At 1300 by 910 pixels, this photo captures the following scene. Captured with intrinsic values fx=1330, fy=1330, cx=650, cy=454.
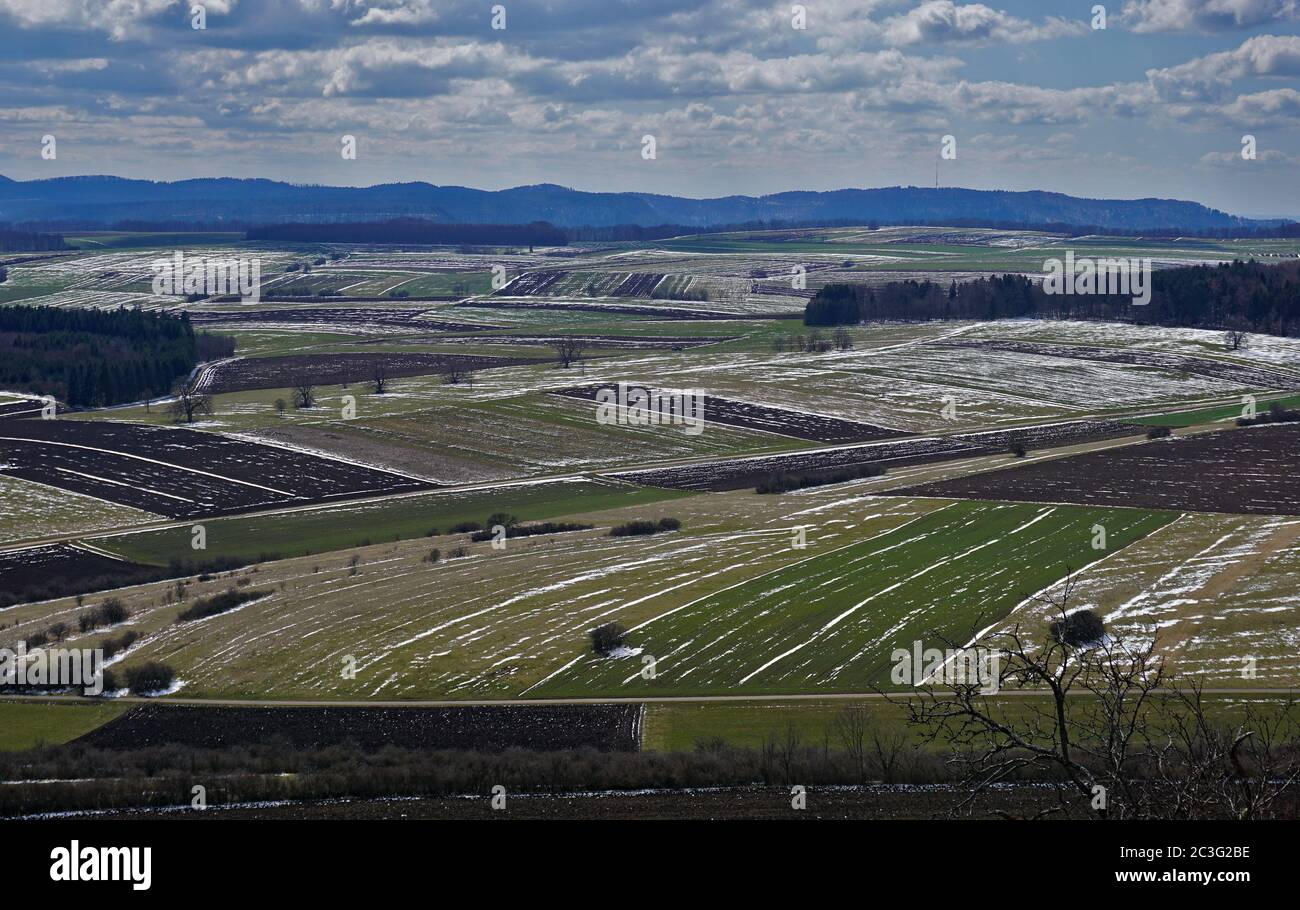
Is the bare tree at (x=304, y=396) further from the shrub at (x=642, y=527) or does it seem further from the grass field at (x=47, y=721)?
the grass field at (x=47, y=721)

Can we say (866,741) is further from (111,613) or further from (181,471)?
(181,471)

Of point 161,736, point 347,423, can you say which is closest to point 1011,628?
point 161,736

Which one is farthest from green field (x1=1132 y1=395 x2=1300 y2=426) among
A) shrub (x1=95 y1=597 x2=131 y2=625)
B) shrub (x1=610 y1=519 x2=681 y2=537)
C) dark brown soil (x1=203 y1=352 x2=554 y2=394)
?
shrub (x1=95 y1=597 x2=131 y2=625)

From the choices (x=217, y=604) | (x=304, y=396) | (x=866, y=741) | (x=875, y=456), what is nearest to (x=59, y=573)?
(x=217, y=604)

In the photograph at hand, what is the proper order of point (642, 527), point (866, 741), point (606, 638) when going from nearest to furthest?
point (866, 741) → point (606, 638) → point (642, 527)

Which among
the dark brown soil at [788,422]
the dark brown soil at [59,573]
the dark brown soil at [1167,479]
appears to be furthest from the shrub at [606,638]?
the dark brown soil at [788,422]

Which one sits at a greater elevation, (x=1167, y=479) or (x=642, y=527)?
(x=1167, y=479)

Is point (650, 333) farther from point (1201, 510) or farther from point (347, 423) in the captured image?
point (1201, 510)
